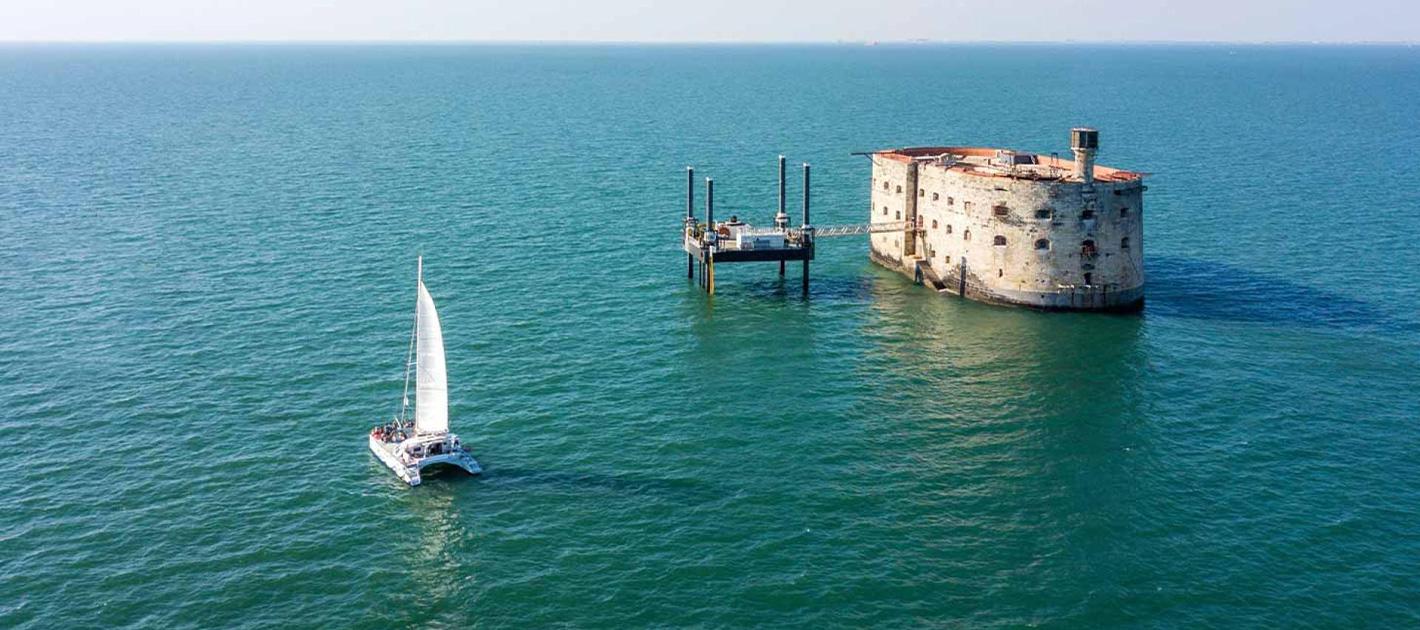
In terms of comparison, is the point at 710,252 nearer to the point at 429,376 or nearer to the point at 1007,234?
the point at 1007,234

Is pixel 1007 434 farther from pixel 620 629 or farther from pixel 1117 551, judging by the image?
pixel 620 629

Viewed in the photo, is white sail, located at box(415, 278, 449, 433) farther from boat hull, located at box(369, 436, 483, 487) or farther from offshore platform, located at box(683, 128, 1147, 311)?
offshore platform, located at box(683, 128, 1147, 311)

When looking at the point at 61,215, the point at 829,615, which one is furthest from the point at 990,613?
the point at 61,215

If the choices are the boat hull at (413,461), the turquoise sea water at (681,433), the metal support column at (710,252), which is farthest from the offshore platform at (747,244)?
the boat hull at (413,461)

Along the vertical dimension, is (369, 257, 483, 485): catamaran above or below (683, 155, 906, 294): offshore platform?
below

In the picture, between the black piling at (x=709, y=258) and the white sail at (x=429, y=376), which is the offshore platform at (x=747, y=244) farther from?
the white sail at (x=429, y=376)

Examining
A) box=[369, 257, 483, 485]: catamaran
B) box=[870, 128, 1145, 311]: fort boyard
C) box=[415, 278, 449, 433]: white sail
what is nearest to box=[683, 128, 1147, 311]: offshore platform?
box=[870, 128, 1145, 311]: fort boyard
